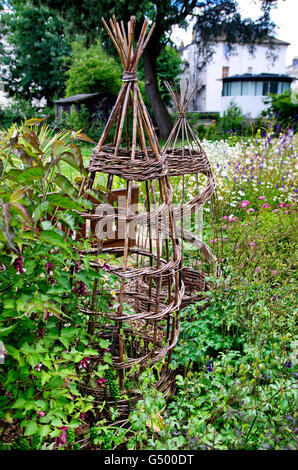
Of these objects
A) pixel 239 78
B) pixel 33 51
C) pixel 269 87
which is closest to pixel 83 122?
pixel 33 51

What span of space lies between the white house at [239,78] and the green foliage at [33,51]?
7.44 meters

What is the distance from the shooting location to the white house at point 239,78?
25.1 meters

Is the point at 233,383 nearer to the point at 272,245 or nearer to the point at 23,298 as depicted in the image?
the point at 23,298

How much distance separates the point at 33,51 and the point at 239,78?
12805 mm

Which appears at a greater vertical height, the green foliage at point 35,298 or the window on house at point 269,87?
the window on house at point 269,87

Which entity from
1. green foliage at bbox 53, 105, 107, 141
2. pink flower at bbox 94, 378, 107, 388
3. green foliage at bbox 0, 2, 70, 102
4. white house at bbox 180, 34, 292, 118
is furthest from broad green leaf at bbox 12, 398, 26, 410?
green foliage at bbox 0, 2, 70, 102

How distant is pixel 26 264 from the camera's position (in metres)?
1.28

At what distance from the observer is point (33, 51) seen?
23.0 m

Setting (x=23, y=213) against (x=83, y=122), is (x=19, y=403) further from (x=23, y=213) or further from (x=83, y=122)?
(x=83, y=122)

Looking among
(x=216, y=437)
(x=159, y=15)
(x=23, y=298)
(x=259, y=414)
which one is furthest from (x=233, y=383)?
(x=159, y=15)

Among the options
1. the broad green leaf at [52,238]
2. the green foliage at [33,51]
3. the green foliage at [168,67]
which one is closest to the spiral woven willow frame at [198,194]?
the broad green leaf at [52,238]

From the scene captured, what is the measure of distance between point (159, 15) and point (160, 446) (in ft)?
46.6

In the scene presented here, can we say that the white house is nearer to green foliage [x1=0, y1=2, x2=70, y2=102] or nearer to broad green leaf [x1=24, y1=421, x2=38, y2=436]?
green foliage [x1=0, y1=2, x2=70, y2=102]

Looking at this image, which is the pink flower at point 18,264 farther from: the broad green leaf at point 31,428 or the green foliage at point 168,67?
the green foliage at point 168,67
